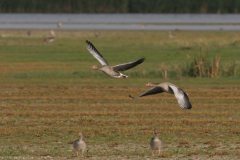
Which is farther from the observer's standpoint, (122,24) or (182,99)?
(122,24)

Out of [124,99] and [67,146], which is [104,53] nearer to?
[124,99]

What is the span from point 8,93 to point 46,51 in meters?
24.6

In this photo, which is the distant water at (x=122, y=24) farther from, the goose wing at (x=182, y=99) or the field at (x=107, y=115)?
the goose wing at (x=182, y=99)
